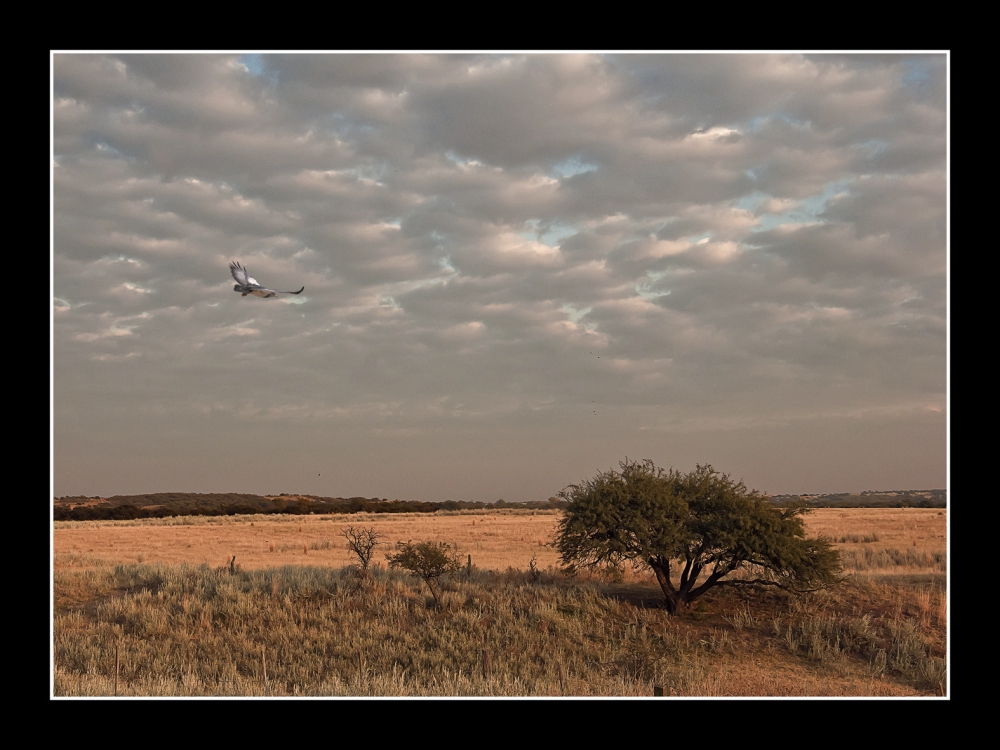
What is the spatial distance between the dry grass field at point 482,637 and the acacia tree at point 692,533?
120 cm

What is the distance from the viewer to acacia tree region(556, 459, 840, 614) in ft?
76.1

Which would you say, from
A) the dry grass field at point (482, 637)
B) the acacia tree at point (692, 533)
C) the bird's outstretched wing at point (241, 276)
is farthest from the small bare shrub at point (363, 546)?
the bird's outstretched wing at point (241, 276)

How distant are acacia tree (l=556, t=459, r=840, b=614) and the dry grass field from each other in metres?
1.20

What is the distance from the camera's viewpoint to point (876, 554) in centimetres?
3912

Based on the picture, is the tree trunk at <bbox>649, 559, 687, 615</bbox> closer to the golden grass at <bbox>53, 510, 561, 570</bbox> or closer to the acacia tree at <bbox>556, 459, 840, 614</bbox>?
the acacia tree at <bbox>556, 459, 840, 614</bbox>

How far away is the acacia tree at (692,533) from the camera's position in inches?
914

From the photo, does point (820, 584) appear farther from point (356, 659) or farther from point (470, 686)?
point (356, 659)

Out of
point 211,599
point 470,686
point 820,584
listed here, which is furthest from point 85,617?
point 820,584

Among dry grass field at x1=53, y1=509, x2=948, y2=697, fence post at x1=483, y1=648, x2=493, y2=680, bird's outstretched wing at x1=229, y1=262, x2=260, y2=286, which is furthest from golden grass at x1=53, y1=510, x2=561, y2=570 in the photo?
bird's outstretched wing at x1=229, y1=262, x2=260, y2=286

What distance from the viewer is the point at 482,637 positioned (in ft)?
72.7

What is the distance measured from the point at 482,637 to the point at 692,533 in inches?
293

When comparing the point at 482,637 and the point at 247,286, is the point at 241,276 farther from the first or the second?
the point at 482,637

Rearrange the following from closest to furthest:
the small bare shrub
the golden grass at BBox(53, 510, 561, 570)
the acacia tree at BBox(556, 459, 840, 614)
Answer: the acacia tree at BBox(556, 459, 840, 614)
the small bare shrub
the golden grass at BBox(53, 510, 561, 570)

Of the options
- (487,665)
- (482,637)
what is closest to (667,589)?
(482,637)
